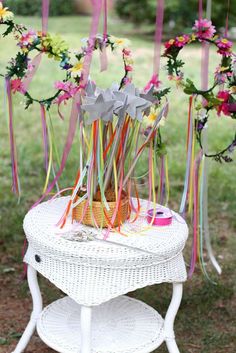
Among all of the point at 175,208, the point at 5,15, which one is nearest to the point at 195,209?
the point at 5,15

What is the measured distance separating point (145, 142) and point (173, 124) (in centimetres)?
386

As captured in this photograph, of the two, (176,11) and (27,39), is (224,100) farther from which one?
(176,11)

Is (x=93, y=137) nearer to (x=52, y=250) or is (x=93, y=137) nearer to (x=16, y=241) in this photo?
(x=52, y=250)

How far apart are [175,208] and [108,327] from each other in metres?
1.95

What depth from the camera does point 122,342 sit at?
2.40m

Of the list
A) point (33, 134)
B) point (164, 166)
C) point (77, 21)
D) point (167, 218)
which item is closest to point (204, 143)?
point (164, 166)

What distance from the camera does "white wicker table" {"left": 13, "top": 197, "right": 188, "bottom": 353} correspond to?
87.7 inches

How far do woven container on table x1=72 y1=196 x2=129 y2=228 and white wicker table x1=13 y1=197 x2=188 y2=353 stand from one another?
0.10 feet

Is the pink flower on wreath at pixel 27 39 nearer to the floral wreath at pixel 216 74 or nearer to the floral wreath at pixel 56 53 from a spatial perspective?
the floral wreath at pixel 56 53

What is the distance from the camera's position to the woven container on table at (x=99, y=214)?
7.80 ft

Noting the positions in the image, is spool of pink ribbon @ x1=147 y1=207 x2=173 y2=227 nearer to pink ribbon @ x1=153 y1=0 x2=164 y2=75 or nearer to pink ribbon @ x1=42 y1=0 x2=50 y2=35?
pink ribbon @ x1=153 y1=0 x2=164 y2=75

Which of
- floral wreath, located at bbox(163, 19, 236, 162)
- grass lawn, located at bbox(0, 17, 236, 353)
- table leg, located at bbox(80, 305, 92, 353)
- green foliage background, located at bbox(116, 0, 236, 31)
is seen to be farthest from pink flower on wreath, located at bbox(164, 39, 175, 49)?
green foliage background, located at bbox(116, 0, 236, 31)

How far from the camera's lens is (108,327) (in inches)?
99.3

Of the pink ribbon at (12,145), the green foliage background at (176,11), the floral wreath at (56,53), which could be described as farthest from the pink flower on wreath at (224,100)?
the green foliage background at (176,11)
